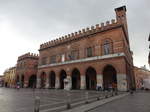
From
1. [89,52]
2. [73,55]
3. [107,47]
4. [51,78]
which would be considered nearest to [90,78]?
[89,52]

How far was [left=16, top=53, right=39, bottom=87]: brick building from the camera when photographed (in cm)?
4551

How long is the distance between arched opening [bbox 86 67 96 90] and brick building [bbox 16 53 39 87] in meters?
23.7

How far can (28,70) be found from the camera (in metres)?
46.0

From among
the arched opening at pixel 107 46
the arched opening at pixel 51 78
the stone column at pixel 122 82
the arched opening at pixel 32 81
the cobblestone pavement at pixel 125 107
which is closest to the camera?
the cobblestone pavement at pixel 125 107

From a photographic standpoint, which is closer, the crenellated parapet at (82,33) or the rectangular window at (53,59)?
the crenellated parapet at (82,33)

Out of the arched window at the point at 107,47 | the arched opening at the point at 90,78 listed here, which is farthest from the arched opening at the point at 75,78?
the arched window at the point at 107,47

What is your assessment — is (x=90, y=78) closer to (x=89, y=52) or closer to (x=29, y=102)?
(x=89, y=52)

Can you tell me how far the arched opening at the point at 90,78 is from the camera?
98.6 ft

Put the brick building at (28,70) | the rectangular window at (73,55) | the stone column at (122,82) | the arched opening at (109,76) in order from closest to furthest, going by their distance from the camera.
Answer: the stone column at (122,82), the arched opening at (109,76), the rectangular window at (73,55), the brick building at (28,70)

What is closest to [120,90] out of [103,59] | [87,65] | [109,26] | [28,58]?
[103,59]

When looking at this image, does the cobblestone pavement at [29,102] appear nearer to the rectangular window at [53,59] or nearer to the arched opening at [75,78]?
the arched opening at [75,78]

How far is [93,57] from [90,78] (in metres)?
5.75

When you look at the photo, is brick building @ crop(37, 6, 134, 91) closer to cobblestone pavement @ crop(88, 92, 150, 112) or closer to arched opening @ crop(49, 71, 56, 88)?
arched opening @ crop(49, 71, 56, 88)

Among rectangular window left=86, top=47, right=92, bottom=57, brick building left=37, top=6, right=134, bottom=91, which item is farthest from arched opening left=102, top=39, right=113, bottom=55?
rectangular window left=86, top=47, right=92, bottom=57
